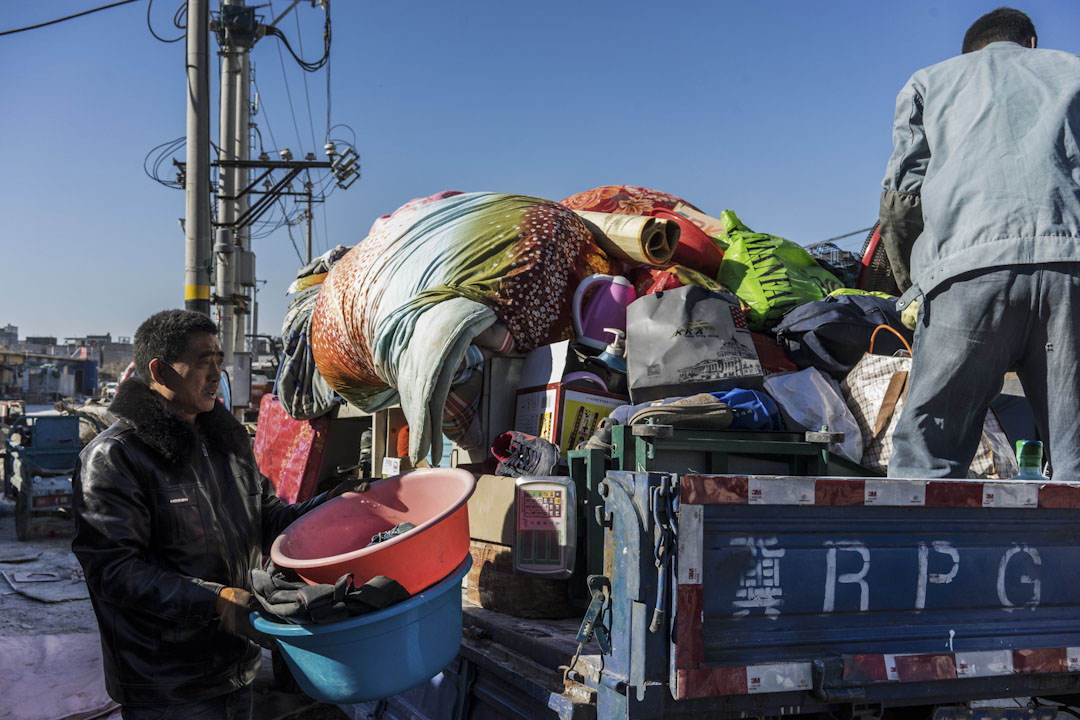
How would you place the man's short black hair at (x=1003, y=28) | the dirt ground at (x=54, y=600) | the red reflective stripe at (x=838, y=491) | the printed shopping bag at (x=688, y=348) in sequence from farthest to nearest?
the dirt ground at (x=54, y=600), the printed shopping bag at (x=688, y=348), the man's short black hair at (x=1003, y=28), the red reflective stripe at (x=838, y=491)

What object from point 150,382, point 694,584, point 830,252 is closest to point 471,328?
point 150,382

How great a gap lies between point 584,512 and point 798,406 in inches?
44.2

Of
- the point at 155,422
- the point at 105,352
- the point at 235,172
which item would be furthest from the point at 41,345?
the point at 155,422

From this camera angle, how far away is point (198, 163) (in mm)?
8680

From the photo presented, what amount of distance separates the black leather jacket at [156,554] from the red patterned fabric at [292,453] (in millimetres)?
2878

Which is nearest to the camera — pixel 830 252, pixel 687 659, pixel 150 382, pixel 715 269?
pixel 687 659

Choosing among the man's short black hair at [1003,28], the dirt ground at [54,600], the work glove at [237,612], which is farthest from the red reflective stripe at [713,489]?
the dirt ground at [54,600]

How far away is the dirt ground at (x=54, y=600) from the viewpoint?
4035mm

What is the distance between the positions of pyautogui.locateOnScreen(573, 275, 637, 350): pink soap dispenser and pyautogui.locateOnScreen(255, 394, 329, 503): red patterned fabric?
218 centimetres

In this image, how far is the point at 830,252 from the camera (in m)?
5.10

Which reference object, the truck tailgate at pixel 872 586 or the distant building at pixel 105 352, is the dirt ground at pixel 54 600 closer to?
the truck tailgate at pixel 872 586

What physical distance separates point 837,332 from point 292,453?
135 inches

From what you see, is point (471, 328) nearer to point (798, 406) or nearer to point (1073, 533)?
point (798, 406)

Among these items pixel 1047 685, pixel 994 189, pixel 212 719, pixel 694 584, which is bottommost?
pixel 212 719
